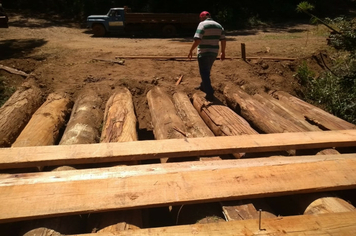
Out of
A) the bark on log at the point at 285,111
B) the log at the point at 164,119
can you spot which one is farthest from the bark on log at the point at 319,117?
the log at the point at 164,119

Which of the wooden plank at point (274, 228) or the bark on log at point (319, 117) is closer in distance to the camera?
the wooden plank at point (274, 228)

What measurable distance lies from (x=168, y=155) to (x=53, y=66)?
568 centimetres

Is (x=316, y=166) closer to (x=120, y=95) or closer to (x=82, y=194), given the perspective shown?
(x=82, y=194)

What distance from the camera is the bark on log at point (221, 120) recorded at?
4.72 m

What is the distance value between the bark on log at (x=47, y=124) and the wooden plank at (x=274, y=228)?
2.41 m

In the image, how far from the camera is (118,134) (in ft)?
14.8

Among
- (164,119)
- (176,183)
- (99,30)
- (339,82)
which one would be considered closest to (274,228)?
(176,183)

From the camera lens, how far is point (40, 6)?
22812 mm

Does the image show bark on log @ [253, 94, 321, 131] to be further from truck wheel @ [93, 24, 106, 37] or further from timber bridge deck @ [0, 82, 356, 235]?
truck wheel @ [93, 24, 106, 37]

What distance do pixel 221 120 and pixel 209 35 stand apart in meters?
1.78

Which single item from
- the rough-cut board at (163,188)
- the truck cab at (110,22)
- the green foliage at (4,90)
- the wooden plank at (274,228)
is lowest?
the green foliage at (4,90)

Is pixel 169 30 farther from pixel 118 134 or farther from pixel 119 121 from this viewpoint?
pixel 118 134

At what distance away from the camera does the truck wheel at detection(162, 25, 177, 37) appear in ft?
54.1

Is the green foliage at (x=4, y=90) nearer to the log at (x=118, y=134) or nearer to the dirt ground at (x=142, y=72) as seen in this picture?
the dirt ground at (x=142, y=72)
